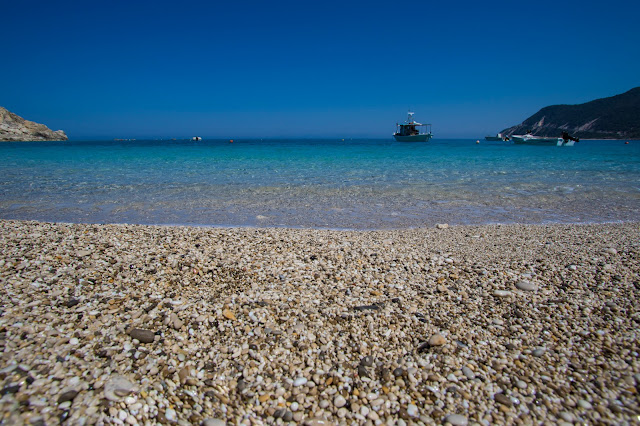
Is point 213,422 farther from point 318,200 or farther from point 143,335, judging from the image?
point 318,200

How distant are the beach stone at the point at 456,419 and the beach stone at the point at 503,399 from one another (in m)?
0.35

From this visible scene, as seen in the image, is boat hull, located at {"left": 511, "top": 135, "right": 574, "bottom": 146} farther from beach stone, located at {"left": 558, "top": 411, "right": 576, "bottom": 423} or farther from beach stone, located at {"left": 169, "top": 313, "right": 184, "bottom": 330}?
beach stone, located at {"left": 169, "top": 313, "right": 184, "bottom": 330}

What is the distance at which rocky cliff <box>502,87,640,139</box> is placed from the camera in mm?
121062

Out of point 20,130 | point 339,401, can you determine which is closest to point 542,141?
point 339,401

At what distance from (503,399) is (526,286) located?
222 centimetres

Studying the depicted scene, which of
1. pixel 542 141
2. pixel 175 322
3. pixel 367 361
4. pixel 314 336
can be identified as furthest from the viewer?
pixel 542 141

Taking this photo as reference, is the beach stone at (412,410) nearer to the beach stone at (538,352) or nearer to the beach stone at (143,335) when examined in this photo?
the beach stone at (538,352)

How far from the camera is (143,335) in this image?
3.11 meters

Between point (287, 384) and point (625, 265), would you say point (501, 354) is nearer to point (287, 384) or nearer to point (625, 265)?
point (287, 384)

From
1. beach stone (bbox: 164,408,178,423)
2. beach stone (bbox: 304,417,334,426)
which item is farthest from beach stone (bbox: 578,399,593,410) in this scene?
beach stone (bbox: 164,408,178,423)

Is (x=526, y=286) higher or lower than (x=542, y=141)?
lower

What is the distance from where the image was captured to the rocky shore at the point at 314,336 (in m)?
2.42

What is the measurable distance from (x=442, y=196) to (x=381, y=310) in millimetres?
9918

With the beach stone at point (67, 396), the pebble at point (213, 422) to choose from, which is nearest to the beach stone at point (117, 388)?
the beach stone at point (67, 396)
